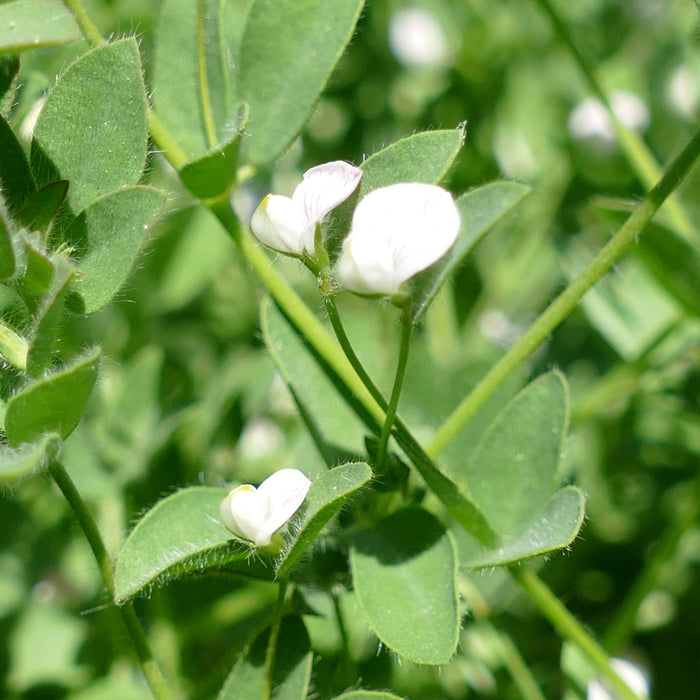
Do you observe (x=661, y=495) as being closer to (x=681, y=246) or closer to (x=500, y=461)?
(x=681, y=246)

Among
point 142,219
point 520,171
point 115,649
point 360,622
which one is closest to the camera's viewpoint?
point 142,219

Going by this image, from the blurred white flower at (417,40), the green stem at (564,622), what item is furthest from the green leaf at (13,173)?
the blurred white flower at (417,40)

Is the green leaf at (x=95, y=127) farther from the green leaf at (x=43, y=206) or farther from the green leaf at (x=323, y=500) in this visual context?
the green leaf at (x=323, y=500)

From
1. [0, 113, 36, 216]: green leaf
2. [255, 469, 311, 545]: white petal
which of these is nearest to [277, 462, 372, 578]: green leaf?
[255, 469, 311, 545]: white petal

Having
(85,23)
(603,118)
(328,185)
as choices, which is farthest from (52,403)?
(603,118)

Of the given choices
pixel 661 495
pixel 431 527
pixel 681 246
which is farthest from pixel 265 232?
pixel 661 495
